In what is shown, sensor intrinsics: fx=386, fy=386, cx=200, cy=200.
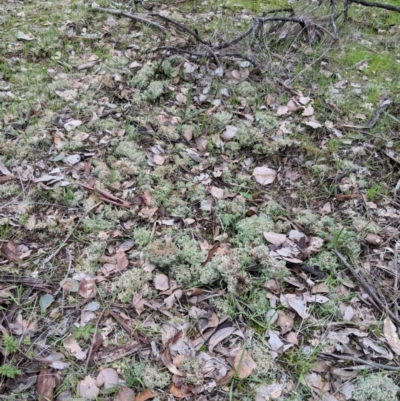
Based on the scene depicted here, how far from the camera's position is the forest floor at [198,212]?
1.92 meters

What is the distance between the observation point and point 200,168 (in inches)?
112

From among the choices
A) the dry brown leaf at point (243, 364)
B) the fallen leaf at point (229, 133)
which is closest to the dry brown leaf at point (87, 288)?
the dry brown leaf at point (243, 364)

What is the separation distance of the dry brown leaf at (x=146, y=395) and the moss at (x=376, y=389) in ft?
3.14

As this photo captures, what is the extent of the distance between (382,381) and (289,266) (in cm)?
74

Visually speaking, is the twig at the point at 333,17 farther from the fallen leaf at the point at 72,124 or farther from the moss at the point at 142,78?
the fallen leaf at the point at 72,124

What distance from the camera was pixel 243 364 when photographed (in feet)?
6.27

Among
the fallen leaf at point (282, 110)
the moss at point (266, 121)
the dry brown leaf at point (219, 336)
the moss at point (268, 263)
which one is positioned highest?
the fallen leaf at point (282, 110)

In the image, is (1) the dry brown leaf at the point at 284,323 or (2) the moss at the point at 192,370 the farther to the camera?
(1) the dry brown leaf at the point at 284,323

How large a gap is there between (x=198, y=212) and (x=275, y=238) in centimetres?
54

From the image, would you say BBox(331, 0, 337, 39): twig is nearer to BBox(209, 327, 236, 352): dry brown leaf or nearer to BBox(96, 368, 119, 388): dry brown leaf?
BBox(209, 327, 236, 352): dry brown leaf

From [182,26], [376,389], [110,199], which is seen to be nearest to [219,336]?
[376,389]

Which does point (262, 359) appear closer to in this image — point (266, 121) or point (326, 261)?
point (326, 261)

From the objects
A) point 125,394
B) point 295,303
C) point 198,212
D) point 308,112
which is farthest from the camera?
point 308,112

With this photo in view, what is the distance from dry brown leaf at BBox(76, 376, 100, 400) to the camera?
1801 millimetres
